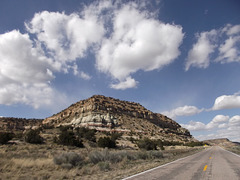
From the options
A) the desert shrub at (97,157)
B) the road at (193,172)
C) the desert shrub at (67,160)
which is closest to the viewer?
the road at (193,172)

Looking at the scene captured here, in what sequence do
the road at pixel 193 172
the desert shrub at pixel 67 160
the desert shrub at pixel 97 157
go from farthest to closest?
1. the desert shrub at pixel 97 157
2. the desert shrub at pixel 67 160
3. the road at pixel 193 172

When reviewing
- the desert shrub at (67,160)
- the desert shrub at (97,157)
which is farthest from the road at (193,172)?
the desert shrub at (67,160)

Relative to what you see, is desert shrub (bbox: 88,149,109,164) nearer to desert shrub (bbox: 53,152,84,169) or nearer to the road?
desert shrub (bbox: 53,152,84,169)

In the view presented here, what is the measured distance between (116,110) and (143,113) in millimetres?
23942

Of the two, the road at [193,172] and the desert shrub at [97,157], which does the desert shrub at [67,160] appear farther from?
the road at [193,172]

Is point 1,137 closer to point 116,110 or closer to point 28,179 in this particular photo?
point 28,179

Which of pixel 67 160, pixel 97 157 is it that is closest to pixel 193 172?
pixel 97 157

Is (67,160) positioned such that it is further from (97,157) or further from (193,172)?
(193,172)

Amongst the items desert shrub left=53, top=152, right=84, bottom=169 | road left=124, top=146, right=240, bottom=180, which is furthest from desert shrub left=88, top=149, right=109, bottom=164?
A: road left=124, top=146, right=240, bottom=180

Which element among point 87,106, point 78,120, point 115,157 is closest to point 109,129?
point 78,120

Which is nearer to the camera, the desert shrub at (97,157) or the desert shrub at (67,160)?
the desert shrub at (67,160)

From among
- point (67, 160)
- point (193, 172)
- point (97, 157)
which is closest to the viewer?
point (193, 172)

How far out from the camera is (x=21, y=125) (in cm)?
8600

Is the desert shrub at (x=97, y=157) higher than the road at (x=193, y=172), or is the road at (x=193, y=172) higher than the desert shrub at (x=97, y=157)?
the desert shrub at (x=97, y=157)
